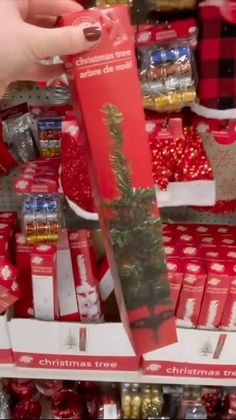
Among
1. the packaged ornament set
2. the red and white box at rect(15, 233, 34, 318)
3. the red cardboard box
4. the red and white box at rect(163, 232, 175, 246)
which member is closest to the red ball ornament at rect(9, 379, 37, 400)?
the packaged ornament set

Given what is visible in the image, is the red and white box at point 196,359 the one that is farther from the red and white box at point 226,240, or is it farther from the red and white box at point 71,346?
the red and white box at point 226,240

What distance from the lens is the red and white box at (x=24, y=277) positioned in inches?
48.3

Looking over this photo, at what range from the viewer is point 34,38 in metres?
0.67

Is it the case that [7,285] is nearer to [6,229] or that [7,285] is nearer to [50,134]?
[6,229]

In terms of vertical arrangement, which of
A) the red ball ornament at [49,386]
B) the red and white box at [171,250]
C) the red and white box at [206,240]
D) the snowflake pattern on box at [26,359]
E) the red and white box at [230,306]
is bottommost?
the red ball ornament at [49,386]

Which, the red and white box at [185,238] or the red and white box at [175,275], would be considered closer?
the red and white box at [175,275]

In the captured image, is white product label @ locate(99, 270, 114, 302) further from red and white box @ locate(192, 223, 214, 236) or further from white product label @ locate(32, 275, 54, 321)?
red and white box @ locate(192, 223, 214, 236)

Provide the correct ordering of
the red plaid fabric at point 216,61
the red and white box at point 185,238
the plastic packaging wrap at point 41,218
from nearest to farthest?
the red plaid fabric at point 216,61 < the plastic packaging wrap at point 41,218 < the red and white box at point 185,238

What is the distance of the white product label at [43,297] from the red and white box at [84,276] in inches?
2.8

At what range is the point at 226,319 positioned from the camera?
4.02 feet

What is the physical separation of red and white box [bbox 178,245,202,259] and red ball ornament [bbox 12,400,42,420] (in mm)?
687

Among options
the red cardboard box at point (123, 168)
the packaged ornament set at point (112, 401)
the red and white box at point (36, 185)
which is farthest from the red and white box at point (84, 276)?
the red cardboard box at point (123, 168)

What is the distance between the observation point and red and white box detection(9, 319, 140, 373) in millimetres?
1227

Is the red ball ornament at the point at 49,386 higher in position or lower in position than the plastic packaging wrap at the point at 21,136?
lower
